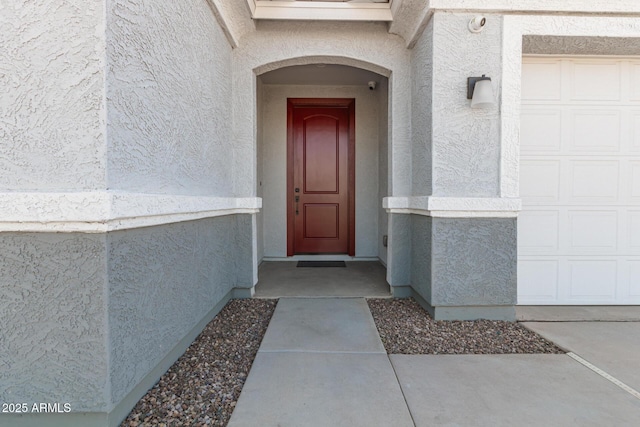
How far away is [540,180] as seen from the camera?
3.36 metres

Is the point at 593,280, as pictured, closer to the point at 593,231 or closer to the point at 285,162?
the point at 593,231

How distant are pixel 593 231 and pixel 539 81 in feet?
5.28

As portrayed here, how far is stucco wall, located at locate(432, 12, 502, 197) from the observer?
2.92 meters

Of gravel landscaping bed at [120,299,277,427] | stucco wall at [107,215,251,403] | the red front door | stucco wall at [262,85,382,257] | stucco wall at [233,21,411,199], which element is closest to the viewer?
stucco wall at [107,215,251,403]

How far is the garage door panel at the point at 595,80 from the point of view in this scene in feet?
10.9

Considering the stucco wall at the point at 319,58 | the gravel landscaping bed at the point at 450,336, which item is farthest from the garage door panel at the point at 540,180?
the gravel landscaping bed at the point at 450,336

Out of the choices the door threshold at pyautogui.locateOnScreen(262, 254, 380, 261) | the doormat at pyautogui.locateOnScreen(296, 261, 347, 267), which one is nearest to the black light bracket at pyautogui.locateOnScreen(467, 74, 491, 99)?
the doormat at pyautogui.locateOnScreen(296, 261, 347, 267)

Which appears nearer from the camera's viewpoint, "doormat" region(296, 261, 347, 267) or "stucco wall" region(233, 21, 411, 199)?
"stucco wall" region(233, 21, 411, 199)

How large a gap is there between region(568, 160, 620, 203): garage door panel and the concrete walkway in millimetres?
1368

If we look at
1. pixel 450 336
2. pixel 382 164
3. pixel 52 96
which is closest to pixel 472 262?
pixel 450 336

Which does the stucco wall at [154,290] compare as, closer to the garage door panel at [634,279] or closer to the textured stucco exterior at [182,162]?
the textured stucco exterior at [182,162]

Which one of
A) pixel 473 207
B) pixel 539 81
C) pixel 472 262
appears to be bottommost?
pixel 472 262

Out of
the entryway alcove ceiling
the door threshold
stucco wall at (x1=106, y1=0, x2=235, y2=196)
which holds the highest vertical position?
the entryway alcove ceiling

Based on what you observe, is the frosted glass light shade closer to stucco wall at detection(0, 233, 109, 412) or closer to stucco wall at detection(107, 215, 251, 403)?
stucco wall at detection(107, 215, 251, 403)
